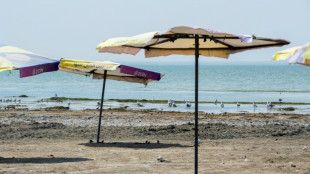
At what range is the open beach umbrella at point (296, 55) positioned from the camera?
8828 mm

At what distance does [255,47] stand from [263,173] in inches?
105

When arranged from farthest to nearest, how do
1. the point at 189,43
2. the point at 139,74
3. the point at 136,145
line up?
the point at 136,145
the point at 139,74
the point at 189,43

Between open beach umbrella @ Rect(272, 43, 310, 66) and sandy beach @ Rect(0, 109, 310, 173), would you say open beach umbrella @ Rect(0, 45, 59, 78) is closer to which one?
sandy beach @ Rect(0, 109, 310, 173)

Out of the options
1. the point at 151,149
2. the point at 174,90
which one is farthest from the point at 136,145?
the point at 174,90

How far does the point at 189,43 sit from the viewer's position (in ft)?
33.7

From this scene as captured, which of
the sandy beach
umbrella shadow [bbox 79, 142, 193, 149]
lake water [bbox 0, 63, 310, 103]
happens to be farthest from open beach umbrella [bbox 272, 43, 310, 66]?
A: lake water [bbox 0, 63, 310, 103]

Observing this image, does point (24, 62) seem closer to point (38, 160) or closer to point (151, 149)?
point (38, 160)

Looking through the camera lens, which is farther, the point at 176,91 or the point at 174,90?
the point at 174,90

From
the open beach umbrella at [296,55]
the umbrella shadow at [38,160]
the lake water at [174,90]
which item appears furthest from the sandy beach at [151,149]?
the lake water at [174,90]

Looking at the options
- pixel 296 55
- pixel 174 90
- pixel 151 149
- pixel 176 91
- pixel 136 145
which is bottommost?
pixel 151 149

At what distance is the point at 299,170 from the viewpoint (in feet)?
37.0

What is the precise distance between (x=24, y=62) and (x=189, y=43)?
13.0ft

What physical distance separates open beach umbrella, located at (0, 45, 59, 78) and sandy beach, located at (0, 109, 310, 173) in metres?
1.93

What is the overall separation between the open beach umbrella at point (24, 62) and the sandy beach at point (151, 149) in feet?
6.32
